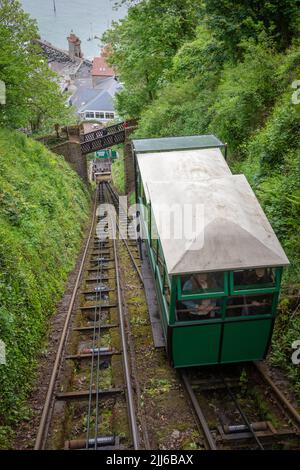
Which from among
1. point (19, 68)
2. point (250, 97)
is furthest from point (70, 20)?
point (250, 97)

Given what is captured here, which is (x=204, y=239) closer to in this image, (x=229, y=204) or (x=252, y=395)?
(x=229, y=204)

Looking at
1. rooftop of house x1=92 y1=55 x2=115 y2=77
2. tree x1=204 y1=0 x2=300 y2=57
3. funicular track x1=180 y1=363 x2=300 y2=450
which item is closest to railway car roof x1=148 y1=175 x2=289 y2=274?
funicular track x1=180 y1=363 x2=300 y2=450

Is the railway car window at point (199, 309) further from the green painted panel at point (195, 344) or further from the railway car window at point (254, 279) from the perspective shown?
the railway car window at point (254, 279)

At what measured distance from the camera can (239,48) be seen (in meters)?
17.2

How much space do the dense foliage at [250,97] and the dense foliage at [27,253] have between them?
517cm

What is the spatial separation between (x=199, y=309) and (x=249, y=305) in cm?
89

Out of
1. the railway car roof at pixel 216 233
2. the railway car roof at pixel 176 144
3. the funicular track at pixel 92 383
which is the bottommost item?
the funicular track at pixel 92 383

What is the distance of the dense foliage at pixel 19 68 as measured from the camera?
1770cm

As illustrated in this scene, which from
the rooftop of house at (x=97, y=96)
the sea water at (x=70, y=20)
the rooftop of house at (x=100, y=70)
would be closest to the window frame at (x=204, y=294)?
the rooftop of house at (x=97, y=96)

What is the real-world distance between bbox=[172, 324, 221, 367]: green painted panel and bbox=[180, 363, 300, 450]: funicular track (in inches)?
23.9

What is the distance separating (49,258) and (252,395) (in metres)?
7.84

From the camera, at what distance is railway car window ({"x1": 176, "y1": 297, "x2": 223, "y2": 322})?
23.3 feet

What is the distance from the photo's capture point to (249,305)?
7133mm

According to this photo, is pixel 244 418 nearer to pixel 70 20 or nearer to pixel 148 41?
pixel 148 41
